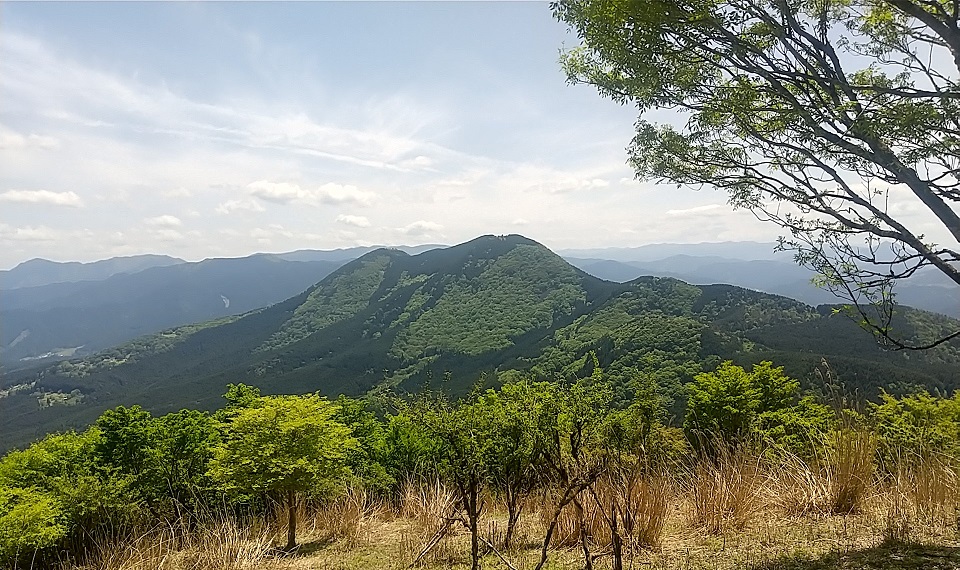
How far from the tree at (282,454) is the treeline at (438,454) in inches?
0.6

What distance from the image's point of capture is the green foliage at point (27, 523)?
7.93m

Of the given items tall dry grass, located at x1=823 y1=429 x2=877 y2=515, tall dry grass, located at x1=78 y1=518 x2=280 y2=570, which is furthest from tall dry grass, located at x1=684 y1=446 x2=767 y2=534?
tall dry grass, located at x1=78 y1=518 x2=280 y2=570

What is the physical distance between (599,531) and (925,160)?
3.00 metres

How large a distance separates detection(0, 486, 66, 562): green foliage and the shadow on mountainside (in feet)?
33.4

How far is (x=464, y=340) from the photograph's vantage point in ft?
275

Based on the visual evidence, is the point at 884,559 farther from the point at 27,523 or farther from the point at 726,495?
the point at 27,523

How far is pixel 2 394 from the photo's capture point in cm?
9631

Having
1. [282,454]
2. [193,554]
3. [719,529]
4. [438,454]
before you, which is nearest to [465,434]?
[719,529]

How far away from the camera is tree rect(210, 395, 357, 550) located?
5672 millimetres

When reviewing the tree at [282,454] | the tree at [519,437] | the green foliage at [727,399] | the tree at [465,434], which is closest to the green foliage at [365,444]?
the tree at [282,454]

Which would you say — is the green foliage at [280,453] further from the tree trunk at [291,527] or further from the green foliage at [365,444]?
the green foliage at [365,444]

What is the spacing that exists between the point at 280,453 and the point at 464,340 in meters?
78.3

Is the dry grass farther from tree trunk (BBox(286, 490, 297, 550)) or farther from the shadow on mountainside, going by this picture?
tree trunk (BBox(286, 490, 297, 550))

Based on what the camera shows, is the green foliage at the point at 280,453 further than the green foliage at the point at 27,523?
No
